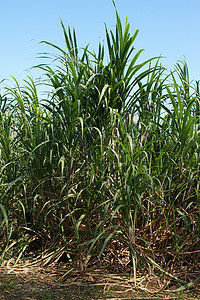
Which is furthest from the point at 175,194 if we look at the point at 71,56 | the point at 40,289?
the point at 71,56

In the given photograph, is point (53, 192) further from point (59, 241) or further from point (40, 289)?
point (40, 289)

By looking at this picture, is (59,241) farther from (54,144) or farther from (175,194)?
(175,194)

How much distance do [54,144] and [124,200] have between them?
755 millimetres

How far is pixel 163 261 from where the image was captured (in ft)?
7.77

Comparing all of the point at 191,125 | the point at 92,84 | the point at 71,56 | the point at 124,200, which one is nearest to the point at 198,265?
the point at 124,200

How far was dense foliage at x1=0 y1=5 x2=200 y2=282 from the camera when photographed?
236 cm

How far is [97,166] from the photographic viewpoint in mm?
2434

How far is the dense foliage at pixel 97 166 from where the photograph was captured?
7.75 ft

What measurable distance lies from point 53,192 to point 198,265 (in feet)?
3.98

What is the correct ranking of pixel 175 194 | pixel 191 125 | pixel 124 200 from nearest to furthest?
pixel 124 200, pixel 191 125, pixel 175 194

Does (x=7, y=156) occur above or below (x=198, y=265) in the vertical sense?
above

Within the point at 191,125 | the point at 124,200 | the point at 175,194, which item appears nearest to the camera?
the point at 124,200

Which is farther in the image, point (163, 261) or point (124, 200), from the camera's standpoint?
point (163, 261)

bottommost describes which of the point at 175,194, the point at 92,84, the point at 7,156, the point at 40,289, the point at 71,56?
the point at 40,289
